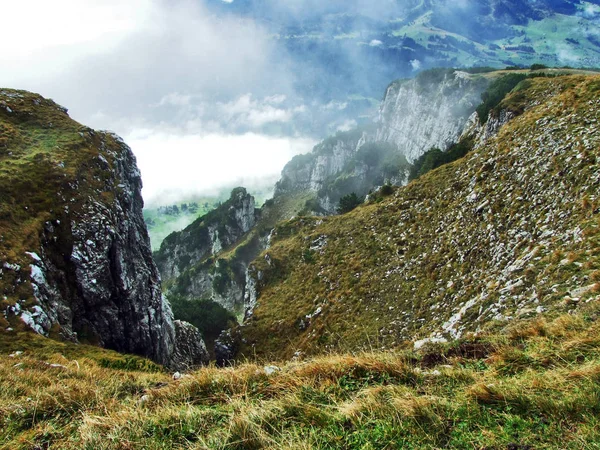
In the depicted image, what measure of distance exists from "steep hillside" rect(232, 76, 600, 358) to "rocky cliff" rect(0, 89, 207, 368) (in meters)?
15.2

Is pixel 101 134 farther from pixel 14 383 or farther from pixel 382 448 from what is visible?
pixel 382 448

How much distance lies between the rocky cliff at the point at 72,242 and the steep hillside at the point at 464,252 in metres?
15.2

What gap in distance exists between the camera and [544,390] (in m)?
5.49

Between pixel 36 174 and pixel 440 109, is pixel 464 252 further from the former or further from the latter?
pixel 440 109

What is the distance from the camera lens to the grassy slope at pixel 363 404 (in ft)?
16.3

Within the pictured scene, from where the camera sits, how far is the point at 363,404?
5.75 m

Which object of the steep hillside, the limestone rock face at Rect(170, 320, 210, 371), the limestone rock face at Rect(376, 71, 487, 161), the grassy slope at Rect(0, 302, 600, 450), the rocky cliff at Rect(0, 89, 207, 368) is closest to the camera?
the grassy slope at Rect(0, 302, 600, 450)

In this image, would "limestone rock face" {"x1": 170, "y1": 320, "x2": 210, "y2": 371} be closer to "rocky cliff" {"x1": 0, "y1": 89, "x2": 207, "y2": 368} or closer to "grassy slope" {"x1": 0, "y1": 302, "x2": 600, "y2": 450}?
"rocky cliff" {"x1": 0, "y1": 89, "x2": 207, "y2": 368}

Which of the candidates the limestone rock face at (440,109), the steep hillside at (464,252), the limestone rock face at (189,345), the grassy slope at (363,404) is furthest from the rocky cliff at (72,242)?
the limestone rock face at (440,109)

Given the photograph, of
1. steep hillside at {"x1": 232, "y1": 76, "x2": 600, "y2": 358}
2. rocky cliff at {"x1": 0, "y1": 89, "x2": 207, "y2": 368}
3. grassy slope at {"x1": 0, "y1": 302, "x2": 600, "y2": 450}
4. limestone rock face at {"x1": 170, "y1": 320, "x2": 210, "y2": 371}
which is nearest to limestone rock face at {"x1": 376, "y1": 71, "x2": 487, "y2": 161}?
steep hillside at {"x1": 232, "y1": 76, "x2": 600, "y2": 358}

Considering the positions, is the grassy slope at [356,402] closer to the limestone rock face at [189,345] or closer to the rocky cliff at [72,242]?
the rocky cliff at [72,242]

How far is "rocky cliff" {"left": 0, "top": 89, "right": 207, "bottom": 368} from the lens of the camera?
2459 cm

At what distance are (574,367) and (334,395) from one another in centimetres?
450

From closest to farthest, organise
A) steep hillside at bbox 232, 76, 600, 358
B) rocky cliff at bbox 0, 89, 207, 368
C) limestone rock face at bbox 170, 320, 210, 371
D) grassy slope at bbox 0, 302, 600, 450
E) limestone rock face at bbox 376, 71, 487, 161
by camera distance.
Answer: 1. grassy slope at bbox 0, 302, 600, 450
2. steep hillside at bbox 232, 76, 600, 358
3. rocky cliff at bbox 0, 89, 207, 368
4. limestone rock face at bbox 170, 320, 210, 371
5. limestone rock face at bbox 376, 71, 487, 161
